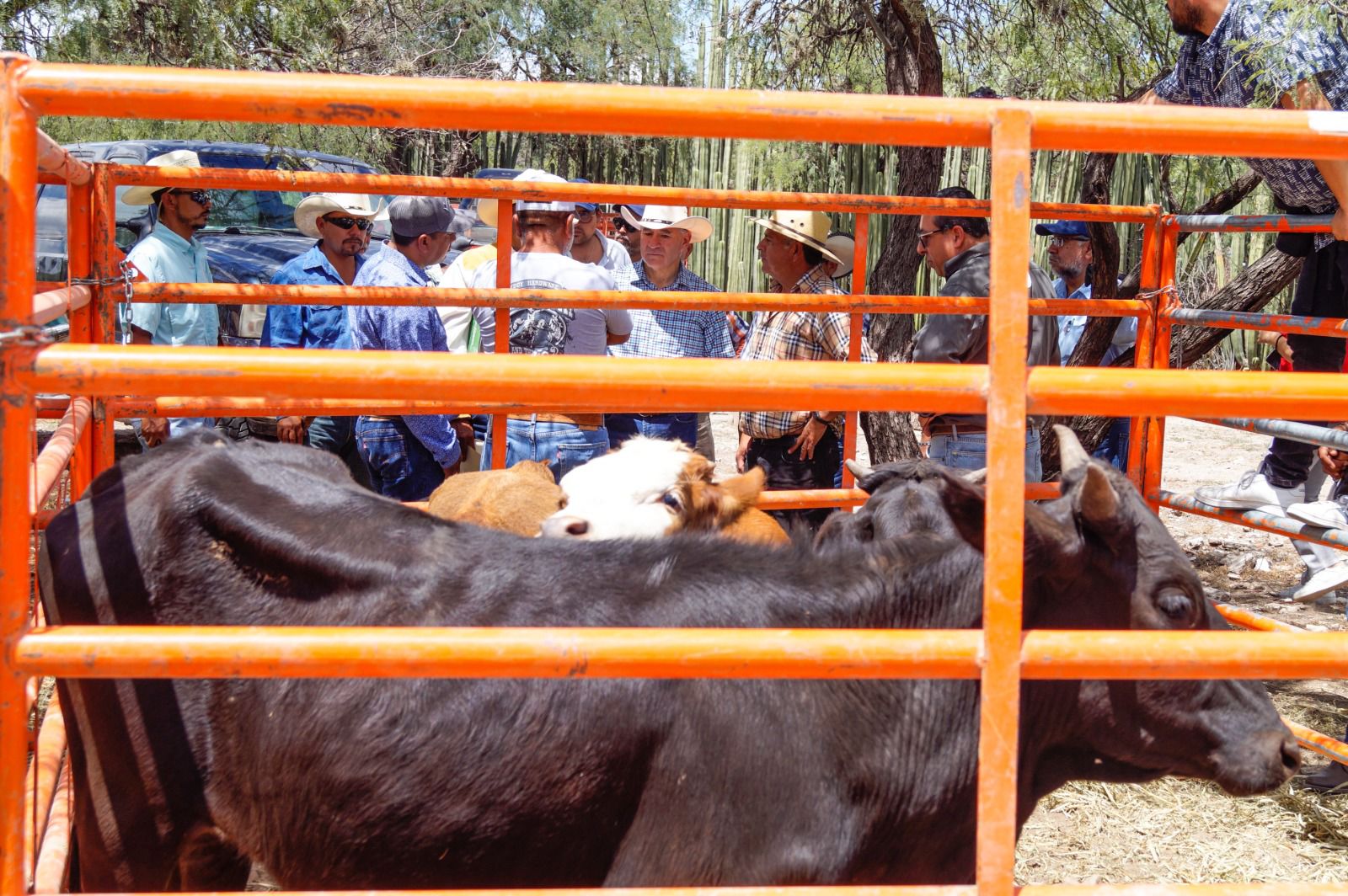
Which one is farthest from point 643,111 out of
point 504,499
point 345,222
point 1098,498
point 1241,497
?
point 345,222

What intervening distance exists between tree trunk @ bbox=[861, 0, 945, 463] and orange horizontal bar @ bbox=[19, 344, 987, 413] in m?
5.88

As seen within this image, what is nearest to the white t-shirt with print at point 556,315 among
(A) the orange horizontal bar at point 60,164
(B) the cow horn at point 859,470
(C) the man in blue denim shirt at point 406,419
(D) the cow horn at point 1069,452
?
(C) the man in blue denim shirt at point 406,419

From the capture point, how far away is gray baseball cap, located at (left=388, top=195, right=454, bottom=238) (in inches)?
214

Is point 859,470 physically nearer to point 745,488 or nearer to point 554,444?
point 745,488

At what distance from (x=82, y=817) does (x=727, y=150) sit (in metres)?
13.1

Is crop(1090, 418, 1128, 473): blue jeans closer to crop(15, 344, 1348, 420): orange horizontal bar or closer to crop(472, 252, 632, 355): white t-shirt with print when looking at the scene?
crop(472, 252, 632, 355): white t-shirt with print

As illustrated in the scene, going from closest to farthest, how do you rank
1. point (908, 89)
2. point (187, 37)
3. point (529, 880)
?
point (529, 880) < point (187, 37) < point (908, 89)

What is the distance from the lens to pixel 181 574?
8.09 feet

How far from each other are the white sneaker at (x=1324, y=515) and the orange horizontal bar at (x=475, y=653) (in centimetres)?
249

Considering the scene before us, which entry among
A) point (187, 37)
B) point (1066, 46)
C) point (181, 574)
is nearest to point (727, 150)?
point (1066, 46)

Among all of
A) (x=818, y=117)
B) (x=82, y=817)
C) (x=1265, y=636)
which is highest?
(x=818, y=117)

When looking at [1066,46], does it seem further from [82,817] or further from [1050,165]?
[82,817]

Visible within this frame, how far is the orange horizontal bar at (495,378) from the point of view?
1.60 m

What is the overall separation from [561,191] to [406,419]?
1.48 metres
